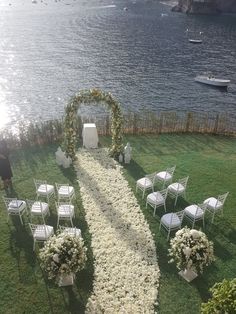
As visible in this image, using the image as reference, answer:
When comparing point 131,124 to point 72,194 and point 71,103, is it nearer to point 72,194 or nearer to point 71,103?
point 71,103

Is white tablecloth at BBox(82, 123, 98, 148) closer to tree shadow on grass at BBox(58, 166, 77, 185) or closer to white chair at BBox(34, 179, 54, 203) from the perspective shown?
tree shadow on grass at BBox(58, 166, 77, 185)

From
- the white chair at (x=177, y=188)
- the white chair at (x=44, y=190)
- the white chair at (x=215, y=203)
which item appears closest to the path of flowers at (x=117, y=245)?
the white chair at (x=44, y=190)

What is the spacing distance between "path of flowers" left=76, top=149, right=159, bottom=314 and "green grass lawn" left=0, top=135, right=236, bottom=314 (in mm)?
381

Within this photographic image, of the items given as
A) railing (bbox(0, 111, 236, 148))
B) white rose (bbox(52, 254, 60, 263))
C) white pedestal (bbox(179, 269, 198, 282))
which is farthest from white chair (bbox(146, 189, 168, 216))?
railing (bbox(0, 111, 236, 148))

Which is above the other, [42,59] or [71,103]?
[71,103]

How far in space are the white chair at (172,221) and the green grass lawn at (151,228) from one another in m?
0.54

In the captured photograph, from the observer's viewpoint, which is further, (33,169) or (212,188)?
(33,169)

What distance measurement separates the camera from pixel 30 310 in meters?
13.5

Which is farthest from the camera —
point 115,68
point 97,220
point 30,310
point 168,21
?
point 168,21

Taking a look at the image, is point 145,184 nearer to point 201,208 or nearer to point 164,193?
point 164,193

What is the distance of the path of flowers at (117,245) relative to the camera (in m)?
13.9

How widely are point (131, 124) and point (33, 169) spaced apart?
9.35 m

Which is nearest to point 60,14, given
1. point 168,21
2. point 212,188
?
Result: point 168,21

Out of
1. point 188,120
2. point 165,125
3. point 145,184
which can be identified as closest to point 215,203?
point 145,184
